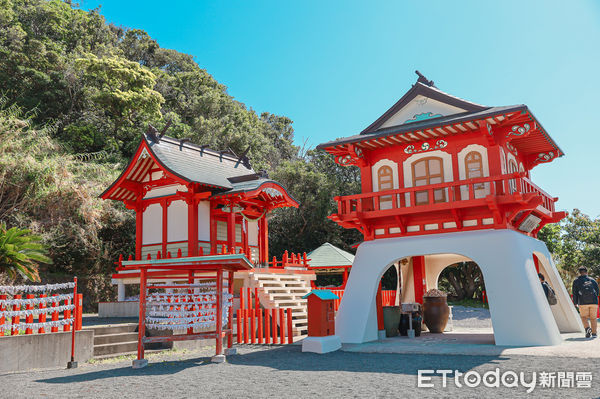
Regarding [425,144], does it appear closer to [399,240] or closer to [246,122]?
[399,240]

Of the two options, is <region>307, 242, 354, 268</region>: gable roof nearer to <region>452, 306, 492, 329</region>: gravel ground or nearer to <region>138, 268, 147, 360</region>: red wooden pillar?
<region>452, 306, 492, 329</region>: gravel ground

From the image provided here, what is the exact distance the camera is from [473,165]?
12.5m

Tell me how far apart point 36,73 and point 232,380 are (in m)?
30.0

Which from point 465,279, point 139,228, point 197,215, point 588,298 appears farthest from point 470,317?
point 139,228

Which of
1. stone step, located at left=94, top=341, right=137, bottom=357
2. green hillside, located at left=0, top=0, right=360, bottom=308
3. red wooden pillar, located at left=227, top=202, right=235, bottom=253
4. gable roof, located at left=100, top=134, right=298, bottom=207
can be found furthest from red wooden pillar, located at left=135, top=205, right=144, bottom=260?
stone step, located at left=94, top=341, right=137, bottom=357

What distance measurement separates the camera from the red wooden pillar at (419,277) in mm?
15406

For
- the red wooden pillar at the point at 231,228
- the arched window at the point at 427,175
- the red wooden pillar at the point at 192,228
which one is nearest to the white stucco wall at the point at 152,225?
the red wooden pillar at the point at 192,228

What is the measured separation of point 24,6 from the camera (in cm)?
3522

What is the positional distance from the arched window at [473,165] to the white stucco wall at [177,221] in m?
10.2

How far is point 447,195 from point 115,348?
366 inches

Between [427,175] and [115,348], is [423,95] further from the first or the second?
[115,348]

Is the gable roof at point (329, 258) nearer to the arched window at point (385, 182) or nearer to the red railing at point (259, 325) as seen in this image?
the red railing at point (259, 325)

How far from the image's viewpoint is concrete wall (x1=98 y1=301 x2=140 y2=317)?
16.9m

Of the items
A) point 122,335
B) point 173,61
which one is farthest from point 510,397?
point 173,61
